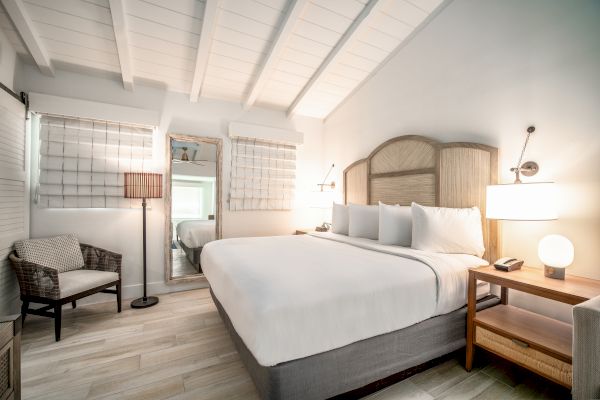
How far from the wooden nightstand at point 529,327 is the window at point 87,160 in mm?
3538

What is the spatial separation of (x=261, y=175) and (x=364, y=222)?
1.74 metres

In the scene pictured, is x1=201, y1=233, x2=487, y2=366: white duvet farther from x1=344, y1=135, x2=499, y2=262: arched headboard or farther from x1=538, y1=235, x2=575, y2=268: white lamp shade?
x1=344, y1=135, x2=499, y2=262: arched headboard

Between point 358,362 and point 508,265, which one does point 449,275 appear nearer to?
point 508,265

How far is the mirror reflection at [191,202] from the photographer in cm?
328

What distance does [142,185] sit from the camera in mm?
2773

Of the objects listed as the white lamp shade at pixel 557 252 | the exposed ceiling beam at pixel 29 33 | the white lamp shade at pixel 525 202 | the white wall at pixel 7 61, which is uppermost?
the exposed ceiling beam at pixel 29 33

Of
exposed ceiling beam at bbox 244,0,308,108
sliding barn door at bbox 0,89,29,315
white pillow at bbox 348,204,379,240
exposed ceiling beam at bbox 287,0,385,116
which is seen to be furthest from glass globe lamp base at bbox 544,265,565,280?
sliding barn door at bbox 0,89,29,315

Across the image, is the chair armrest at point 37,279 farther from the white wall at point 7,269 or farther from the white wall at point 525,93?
the white wall at point 525,93

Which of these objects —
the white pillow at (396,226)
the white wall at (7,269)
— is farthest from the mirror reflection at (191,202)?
the white pillow at (396,226)

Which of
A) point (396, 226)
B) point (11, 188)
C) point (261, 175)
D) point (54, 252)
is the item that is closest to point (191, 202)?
point (261, 175)

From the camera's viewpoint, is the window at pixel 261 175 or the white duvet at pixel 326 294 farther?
the window at pixel 261 175

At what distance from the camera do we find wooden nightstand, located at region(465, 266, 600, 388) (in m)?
1.33

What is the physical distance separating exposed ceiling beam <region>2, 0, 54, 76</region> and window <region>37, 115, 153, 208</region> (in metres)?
0.50

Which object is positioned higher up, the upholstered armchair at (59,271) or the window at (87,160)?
the window at (87,160)
